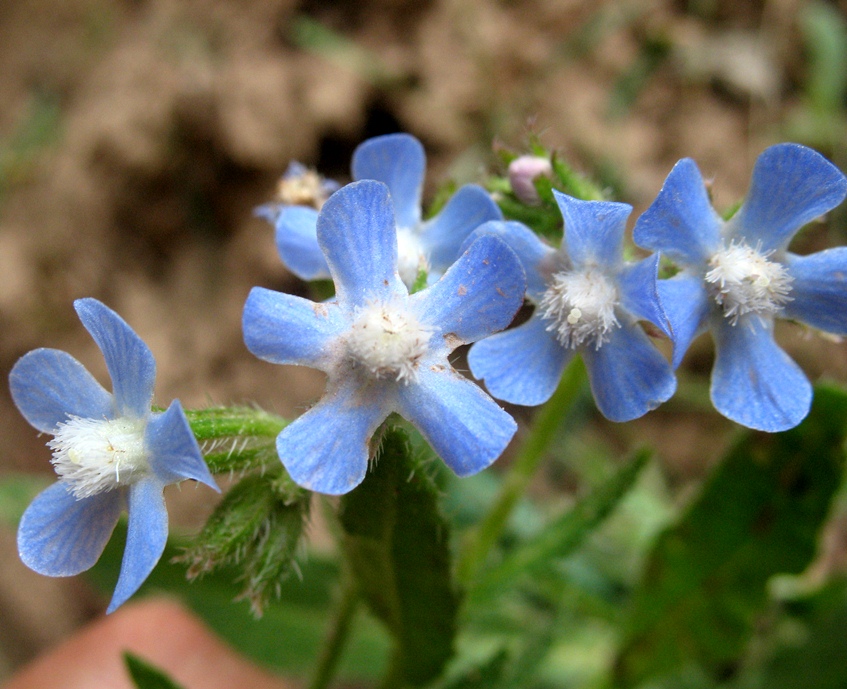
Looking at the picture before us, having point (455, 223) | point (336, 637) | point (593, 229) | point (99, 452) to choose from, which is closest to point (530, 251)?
point (593, 229)

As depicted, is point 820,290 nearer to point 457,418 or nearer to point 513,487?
point 457,418

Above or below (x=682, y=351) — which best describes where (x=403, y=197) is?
above

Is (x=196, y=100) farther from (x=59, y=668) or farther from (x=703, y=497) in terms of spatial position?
(x=703, y=497)

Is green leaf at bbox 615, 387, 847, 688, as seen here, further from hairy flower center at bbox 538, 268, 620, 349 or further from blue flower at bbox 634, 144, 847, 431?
hairy flower center at bbox 538, 268, 620, 349

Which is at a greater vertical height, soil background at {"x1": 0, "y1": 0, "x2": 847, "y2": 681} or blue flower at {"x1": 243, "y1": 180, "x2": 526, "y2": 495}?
soil background at {"x1": 0, "y1": 0, "x2": 847, "y2": 681}

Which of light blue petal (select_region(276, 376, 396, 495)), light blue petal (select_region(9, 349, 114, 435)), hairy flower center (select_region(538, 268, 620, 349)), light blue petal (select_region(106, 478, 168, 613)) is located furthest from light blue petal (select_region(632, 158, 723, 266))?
light blue petal (select_region(9, 349, 114, 435))

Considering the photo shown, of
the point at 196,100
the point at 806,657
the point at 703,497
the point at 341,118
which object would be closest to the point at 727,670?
the point at 806,657
